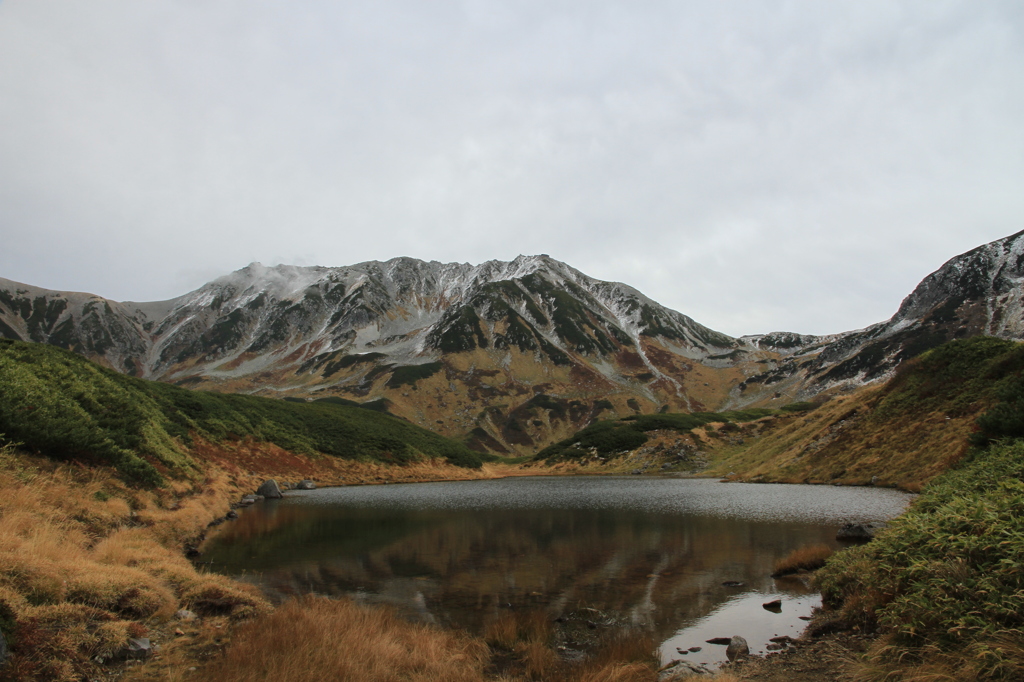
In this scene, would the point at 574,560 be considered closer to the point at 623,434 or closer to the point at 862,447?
the point at 862,447

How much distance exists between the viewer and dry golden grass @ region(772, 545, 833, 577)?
69.9 ft

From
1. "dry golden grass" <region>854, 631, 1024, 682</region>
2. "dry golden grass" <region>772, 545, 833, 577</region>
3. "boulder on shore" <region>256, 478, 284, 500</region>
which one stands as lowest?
"boulder on shore" <region>256, 478, 284, 500</region>

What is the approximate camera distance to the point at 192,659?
10945 mm

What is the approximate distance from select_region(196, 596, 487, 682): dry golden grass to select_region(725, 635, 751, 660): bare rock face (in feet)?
21.9

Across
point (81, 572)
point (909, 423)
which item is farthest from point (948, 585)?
point (909, 423)

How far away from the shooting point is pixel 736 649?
13.3m

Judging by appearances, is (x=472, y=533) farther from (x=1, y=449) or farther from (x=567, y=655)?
(x=1, y=449)

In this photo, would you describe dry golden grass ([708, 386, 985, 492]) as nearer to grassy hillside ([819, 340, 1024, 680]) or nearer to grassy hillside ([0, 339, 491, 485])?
grassy hillside ([819, 340, 1024, 680])

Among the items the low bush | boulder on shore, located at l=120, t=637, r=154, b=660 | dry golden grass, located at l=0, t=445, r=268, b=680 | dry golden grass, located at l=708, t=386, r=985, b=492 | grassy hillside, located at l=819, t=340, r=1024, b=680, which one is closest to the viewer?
grassy hillside, located at l=819, t=340, r=1024, b=680

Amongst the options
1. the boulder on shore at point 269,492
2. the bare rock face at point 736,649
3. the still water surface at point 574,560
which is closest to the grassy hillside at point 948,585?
the still water surface at point 574,560

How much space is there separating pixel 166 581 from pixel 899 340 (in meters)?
245

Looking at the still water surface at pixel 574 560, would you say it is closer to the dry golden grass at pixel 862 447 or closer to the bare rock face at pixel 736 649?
the bare rock face at pixel 736 649

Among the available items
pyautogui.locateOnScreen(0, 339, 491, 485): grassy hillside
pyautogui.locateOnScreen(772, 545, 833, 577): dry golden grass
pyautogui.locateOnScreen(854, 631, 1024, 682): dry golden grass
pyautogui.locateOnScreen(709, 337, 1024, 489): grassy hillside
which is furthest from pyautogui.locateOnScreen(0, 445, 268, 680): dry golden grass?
pyautogui.locateOnScreen(709, 337, 1024, 489): grassy hillside

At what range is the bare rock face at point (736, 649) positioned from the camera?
13.2 metres
